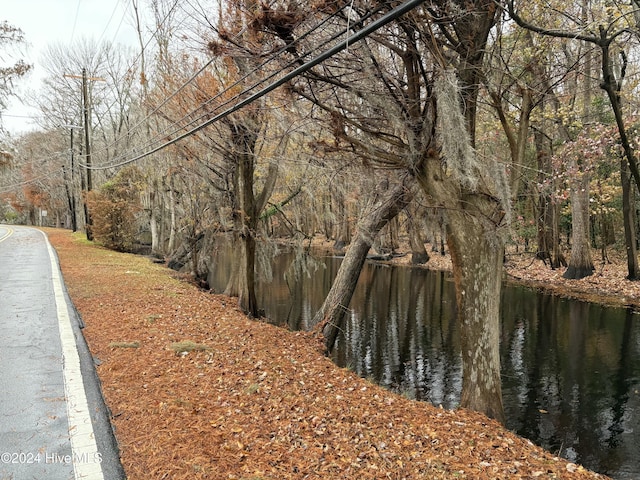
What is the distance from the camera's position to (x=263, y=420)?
14.5 feet

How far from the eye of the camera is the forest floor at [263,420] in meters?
3.66

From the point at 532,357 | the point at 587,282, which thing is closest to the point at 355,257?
the point at 532,357

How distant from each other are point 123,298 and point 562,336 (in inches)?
Answer: 449

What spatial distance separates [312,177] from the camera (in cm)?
1327

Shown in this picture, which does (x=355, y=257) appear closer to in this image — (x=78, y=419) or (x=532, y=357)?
(x=532, y=357)

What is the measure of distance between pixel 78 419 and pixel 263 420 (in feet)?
5.50

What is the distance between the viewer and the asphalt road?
337 centimetres

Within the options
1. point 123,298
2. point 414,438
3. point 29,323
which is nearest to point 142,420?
point 414,438

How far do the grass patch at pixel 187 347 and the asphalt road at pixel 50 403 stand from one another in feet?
3.50

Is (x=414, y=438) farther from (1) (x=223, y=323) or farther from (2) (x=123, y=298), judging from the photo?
(2) (x=123, y=298)

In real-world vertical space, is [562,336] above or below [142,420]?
below

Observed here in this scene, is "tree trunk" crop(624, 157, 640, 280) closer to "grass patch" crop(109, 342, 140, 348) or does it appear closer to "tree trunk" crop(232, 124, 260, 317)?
"tree trunk" crop(232, 124, 260, 317)

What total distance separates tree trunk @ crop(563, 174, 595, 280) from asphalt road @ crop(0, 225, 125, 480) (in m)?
19.1

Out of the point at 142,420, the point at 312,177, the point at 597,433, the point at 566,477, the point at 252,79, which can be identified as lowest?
the point at 597,433
